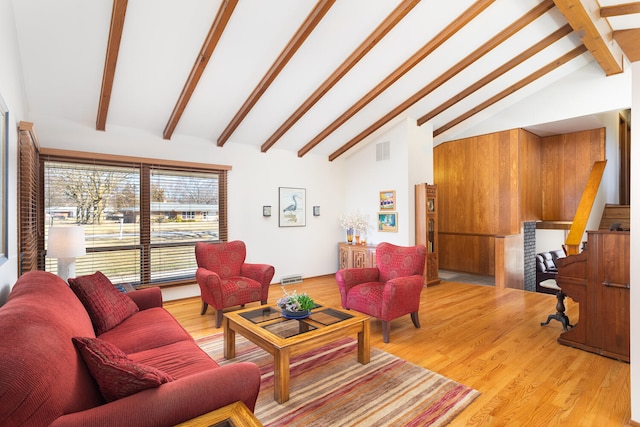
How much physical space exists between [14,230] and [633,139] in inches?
170

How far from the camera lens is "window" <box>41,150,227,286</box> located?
4.09 m

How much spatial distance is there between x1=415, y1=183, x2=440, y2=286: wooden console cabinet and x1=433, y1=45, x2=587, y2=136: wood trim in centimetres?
147

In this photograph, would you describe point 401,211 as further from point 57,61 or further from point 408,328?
point 57,61

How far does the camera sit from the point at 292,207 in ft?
20.3

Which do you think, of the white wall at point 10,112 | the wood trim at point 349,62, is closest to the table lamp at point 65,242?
the white wall at point 10,112

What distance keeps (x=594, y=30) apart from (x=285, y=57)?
12.5 feet

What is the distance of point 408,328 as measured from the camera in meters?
3.68

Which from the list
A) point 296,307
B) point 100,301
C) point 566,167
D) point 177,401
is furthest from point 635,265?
point 566,167

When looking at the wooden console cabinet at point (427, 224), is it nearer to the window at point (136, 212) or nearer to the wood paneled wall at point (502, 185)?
the wood paneled wall at point (502, 185)

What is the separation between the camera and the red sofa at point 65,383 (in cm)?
94

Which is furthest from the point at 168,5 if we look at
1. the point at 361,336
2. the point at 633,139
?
the point at 633,139

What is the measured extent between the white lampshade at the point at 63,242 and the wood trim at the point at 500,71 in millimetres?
5440

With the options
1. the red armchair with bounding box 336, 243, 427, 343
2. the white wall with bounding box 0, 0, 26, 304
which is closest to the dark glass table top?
the red armchair with bounding box 336, 243, 427, 343

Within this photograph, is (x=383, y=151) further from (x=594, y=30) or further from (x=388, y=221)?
(x=594, y=30)
